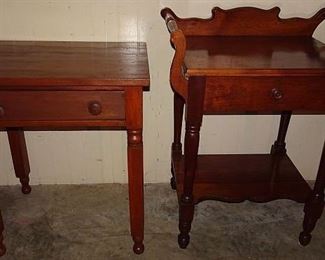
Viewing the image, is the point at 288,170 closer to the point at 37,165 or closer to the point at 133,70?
the point at 133,70

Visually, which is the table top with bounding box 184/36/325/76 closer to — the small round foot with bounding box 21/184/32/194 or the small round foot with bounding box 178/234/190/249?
the small round foot with bounding box 178/234/190/249

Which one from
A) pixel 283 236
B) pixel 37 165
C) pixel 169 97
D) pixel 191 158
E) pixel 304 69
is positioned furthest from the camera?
pixel 37 165

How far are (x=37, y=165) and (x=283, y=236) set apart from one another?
4.17 feet

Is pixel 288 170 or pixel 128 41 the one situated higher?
pixel 128 41

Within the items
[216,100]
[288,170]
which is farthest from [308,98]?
[288,170]

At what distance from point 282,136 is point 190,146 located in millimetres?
717

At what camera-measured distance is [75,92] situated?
123 centimetres

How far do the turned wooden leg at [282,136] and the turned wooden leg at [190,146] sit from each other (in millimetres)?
633

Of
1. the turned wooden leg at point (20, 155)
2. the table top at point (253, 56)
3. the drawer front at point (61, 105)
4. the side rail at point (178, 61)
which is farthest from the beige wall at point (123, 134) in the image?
the drawer front at point (61, 105)

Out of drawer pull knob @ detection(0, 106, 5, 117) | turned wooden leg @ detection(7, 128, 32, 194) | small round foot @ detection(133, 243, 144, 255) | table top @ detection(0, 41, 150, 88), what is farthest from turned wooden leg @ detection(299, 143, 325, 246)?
turned wooden leg @ detection(7, 128, 32, 194)

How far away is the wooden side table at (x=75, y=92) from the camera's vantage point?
1197 mm

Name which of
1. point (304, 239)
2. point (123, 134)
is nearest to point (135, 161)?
point (123, 134)

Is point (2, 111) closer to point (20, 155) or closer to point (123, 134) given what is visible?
point (20, 155)

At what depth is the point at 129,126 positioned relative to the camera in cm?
129
